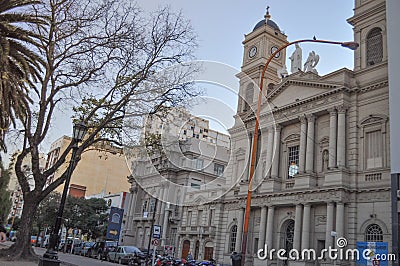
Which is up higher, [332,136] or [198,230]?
[332,136]

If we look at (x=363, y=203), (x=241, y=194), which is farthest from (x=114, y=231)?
(x=363, y=203)

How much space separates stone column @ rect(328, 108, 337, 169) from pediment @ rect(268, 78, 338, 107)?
2.19 metres

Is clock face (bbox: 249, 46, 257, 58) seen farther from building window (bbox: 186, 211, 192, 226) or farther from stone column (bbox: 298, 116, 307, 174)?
building window (bbox: 186, 211, 192, 226)

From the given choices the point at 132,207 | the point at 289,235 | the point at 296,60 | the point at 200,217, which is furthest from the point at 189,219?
the point at 296,60

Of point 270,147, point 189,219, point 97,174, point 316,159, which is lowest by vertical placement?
point 189,219

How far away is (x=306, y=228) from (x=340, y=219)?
10.5 ft

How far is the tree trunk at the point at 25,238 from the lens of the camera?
2130cm

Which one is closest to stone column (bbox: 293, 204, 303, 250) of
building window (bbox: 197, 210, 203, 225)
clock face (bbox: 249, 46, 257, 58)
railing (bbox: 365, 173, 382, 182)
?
railing (bbox: 365, 173, 382, 182)

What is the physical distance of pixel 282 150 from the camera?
127 feet

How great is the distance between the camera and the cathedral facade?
30062 millimetres

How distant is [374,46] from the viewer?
33688 mm

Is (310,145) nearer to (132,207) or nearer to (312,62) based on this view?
(312,62)

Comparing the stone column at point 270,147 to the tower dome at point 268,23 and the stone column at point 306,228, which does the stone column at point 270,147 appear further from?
the tower dome at point 268,23

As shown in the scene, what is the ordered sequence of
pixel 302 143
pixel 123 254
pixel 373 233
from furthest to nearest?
pixel 123 254
pixel 302 143
pixel 373 233
